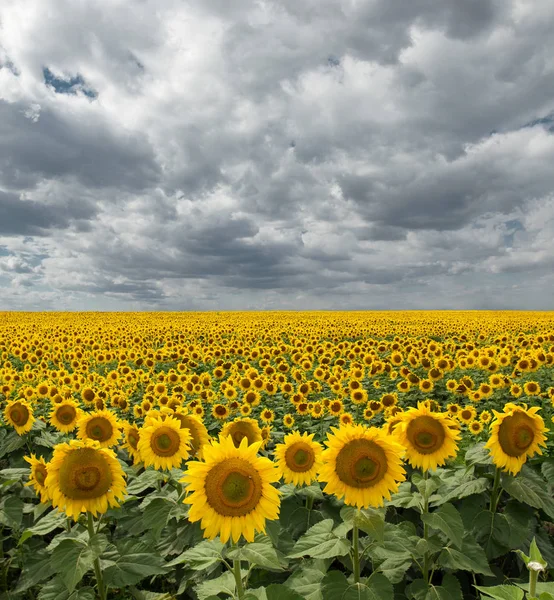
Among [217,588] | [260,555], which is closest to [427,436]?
[260,555]

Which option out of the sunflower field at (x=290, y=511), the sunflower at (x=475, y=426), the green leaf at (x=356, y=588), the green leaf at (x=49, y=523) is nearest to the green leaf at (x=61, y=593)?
the sunflower field at (x=290, y=511)

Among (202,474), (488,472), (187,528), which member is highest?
(202,474)

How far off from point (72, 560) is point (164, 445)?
4.12ft

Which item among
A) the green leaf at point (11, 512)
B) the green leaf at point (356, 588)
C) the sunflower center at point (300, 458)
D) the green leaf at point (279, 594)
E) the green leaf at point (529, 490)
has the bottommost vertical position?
Result: the green leaf at point (11, 512)

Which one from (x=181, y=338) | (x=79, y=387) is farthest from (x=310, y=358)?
(x=181, y=338)

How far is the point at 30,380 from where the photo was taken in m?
14.0

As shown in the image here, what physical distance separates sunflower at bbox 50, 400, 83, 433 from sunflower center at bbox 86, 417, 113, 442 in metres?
1.54

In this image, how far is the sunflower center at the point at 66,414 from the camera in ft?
23.6

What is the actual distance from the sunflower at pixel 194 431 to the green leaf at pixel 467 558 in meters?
2.60

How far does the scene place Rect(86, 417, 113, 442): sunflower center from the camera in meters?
5.71

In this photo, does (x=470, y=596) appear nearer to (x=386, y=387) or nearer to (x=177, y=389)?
(x=177, y=389)

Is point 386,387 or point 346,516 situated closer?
point 346,516

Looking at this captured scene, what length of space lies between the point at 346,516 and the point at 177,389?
9.36 metres

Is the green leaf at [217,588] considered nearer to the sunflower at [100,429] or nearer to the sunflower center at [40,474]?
the sunflower center at [40,474]
